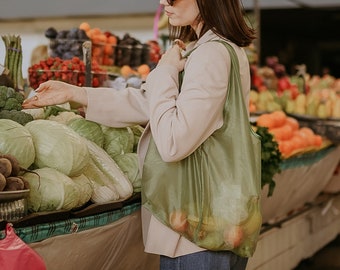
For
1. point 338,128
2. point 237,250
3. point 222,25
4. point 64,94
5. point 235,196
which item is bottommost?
point 338,128

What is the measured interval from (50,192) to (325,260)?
3.70 m

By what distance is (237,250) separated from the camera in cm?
221

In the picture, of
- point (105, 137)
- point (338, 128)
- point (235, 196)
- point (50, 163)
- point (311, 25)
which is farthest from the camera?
point (311, 25)

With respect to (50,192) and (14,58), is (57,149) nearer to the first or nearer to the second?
(50,192)

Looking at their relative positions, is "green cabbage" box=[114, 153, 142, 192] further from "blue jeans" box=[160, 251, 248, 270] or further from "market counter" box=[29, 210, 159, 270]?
"blue jeans" box=[160, 251, 248, 270]

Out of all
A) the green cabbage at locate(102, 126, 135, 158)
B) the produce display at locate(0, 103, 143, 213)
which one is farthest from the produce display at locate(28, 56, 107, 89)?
the green cabbage at locate(102, 126, 135, 158)

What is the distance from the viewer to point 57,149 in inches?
93.3

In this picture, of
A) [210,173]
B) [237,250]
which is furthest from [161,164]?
[237,250]

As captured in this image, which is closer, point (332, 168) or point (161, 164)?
point (161, 164)

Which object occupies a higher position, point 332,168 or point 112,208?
point 112,208

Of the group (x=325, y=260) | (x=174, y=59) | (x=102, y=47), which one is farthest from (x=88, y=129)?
(x=325, y=260)

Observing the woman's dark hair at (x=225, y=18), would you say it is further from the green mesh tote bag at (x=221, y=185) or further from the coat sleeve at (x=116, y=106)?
the coat sleeve at (x=116, y=106)

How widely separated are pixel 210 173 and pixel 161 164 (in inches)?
6.7

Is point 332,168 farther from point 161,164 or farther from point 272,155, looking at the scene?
point 161,164
